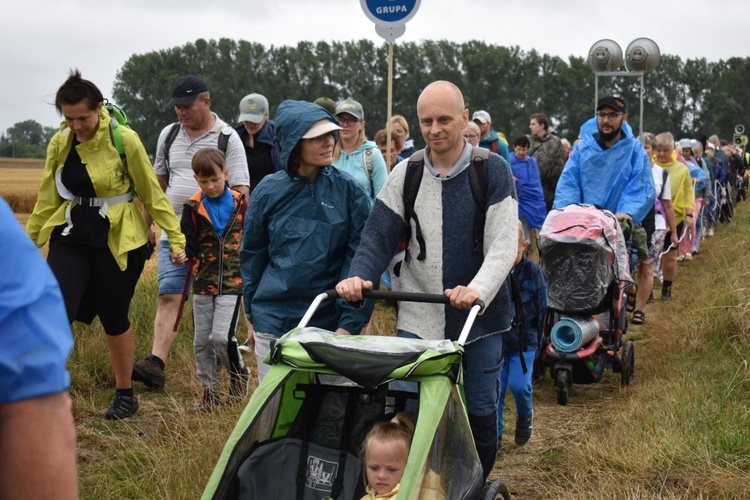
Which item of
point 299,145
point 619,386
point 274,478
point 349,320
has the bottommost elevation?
point 619,386

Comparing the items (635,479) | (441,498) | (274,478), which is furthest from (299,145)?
(635,479)

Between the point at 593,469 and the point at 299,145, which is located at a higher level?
the point at 299,145

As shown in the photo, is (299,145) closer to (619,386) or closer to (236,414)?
(236,414)

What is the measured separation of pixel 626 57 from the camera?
1371 centimetres

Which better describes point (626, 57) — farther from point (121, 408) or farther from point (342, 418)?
point (342, 418)

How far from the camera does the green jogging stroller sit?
10.5 ft

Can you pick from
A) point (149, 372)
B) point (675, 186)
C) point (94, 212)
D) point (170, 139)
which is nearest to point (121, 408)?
point (149, 372)

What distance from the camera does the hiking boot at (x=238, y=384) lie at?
5.75 metres

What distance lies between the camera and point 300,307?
4473 mm

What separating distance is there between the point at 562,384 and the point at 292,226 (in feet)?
9.85

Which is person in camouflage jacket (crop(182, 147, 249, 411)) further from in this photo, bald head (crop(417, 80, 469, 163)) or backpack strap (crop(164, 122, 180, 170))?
bald head (crop(417, 80, 469, 163))

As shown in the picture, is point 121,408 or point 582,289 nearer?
point 121,408

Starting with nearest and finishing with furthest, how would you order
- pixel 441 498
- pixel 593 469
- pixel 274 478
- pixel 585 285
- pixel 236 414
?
pixel 441 498
pixel 274 478
pixel 593 469
pixel 236 414
pixel 585 285

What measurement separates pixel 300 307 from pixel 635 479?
1699 millimetres
